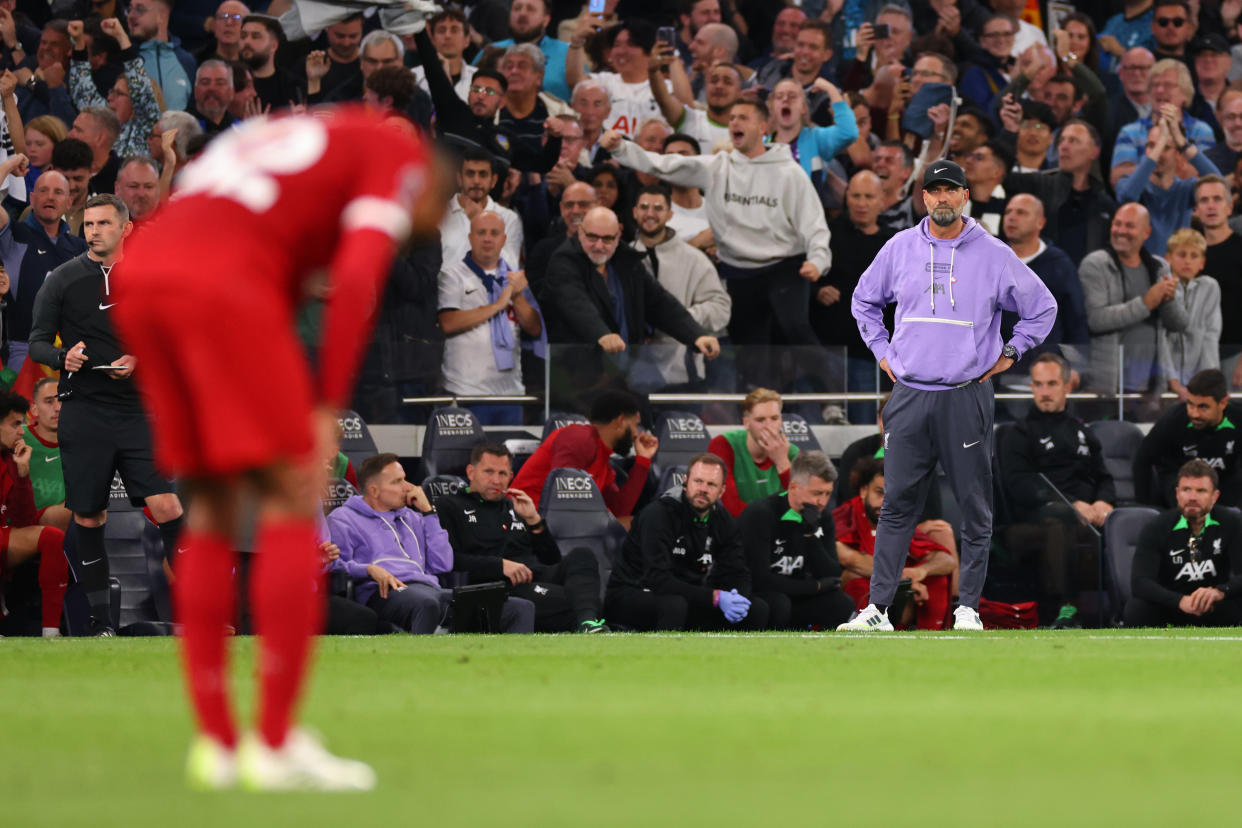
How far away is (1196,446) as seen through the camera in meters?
14.1

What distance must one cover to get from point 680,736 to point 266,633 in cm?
166

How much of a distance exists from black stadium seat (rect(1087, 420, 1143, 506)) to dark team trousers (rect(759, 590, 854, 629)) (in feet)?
9.62

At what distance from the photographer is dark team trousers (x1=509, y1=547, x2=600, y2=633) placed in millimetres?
12445

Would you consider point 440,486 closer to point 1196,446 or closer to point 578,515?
point 578,515

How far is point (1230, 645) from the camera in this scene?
935cm

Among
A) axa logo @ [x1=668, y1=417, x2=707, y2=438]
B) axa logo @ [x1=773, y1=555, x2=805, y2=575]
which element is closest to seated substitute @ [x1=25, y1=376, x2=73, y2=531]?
axa logo @ [x1=668, y1=417, x2=707, y2=438]

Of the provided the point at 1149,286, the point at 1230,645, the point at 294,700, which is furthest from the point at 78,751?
the point at 1149,286

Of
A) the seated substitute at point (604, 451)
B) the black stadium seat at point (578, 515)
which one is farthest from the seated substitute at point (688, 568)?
the seated substitute at point (604, 451)

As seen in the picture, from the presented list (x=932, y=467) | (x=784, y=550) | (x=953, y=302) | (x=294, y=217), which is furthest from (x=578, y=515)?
(x=294, y=217)

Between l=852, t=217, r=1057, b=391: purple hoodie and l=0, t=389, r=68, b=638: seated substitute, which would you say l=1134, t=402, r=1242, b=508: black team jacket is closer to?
l=852, t=217, r=1057, b=391: purple hoodie

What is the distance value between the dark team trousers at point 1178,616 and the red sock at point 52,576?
7226 mm

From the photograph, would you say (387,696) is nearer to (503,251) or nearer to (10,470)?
(10,470)

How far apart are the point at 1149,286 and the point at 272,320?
12218 millimetres

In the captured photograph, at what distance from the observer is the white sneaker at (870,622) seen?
35.6ft
